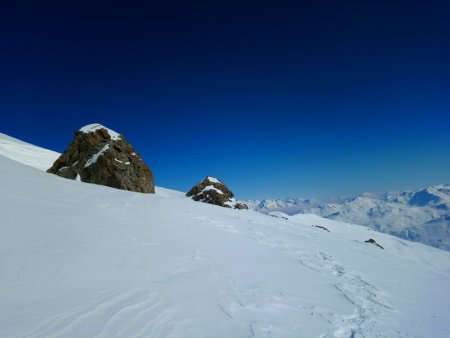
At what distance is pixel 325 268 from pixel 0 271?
851 cm

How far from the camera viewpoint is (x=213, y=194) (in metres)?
33.6

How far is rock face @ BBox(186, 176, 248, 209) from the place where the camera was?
32.8 metres

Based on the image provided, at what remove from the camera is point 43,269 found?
571 cm

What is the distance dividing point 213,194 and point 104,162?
1415cm

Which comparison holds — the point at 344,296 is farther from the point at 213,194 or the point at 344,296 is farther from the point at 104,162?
the point at 213,194

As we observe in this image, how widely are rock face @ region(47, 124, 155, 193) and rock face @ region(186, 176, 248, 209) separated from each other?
9572 millimetres

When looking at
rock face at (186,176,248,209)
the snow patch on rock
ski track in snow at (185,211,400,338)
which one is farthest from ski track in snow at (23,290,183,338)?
rock face at (186,176,248,209)

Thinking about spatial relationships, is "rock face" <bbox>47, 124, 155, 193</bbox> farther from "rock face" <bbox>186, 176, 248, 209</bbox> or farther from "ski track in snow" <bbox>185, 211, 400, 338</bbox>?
"ski track in snow" <bbox>185, 211, 400, 338</bbox>

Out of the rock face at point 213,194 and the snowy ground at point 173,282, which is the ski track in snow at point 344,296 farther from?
the rock face at point 213,194

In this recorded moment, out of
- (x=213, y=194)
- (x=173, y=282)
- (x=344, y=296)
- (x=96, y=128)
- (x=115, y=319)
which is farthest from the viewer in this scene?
(x=213, y=194)

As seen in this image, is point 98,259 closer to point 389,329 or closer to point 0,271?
point 0,271

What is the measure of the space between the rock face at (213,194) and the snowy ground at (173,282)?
68.0 ft

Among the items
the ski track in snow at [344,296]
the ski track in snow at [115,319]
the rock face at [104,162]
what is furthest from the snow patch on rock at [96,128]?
the ski track in snow at [115,319]

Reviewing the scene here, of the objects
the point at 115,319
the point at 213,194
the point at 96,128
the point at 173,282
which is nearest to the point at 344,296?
the point at 173,282
